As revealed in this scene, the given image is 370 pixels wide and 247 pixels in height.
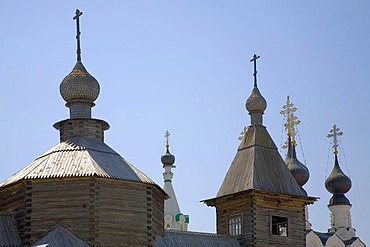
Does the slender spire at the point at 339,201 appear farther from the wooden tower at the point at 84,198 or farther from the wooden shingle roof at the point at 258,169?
the wooden tower at the point at 84,198

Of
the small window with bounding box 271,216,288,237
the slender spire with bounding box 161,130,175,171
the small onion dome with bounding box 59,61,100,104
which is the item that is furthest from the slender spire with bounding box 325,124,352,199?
the small onion dome with bounding box 59,61,100,104

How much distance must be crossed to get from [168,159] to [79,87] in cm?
2322

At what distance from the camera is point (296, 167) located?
167 feet

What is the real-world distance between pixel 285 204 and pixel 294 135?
578 inches

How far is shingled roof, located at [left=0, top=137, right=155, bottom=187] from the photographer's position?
101 ft

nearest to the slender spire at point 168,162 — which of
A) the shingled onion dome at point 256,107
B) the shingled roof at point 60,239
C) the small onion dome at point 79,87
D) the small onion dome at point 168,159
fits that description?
the small onion dome at point 168,159

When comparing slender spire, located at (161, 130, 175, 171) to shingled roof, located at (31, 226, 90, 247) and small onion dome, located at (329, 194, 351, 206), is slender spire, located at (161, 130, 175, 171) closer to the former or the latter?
small onion dome, located at (329, 194, 351, 206)

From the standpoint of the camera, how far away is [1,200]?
32.0 m

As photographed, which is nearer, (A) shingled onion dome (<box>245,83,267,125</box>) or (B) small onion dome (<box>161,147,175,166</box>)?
(A) shingled onion dome (<box>245,83,267,125</box>)

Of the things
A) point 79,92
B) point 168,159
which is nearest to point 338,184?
point 168,159

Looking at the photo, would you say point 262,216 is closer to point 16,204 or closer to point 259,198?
point 259,198

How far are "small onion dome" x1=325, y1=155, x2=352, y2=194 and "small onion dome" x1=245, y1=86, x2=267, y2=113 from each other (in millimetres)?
14112

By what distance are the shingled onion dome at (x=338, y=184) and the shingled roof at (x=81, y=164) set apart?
2242cm

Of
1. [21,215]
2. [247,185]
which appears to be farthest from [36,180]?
[247,185]
